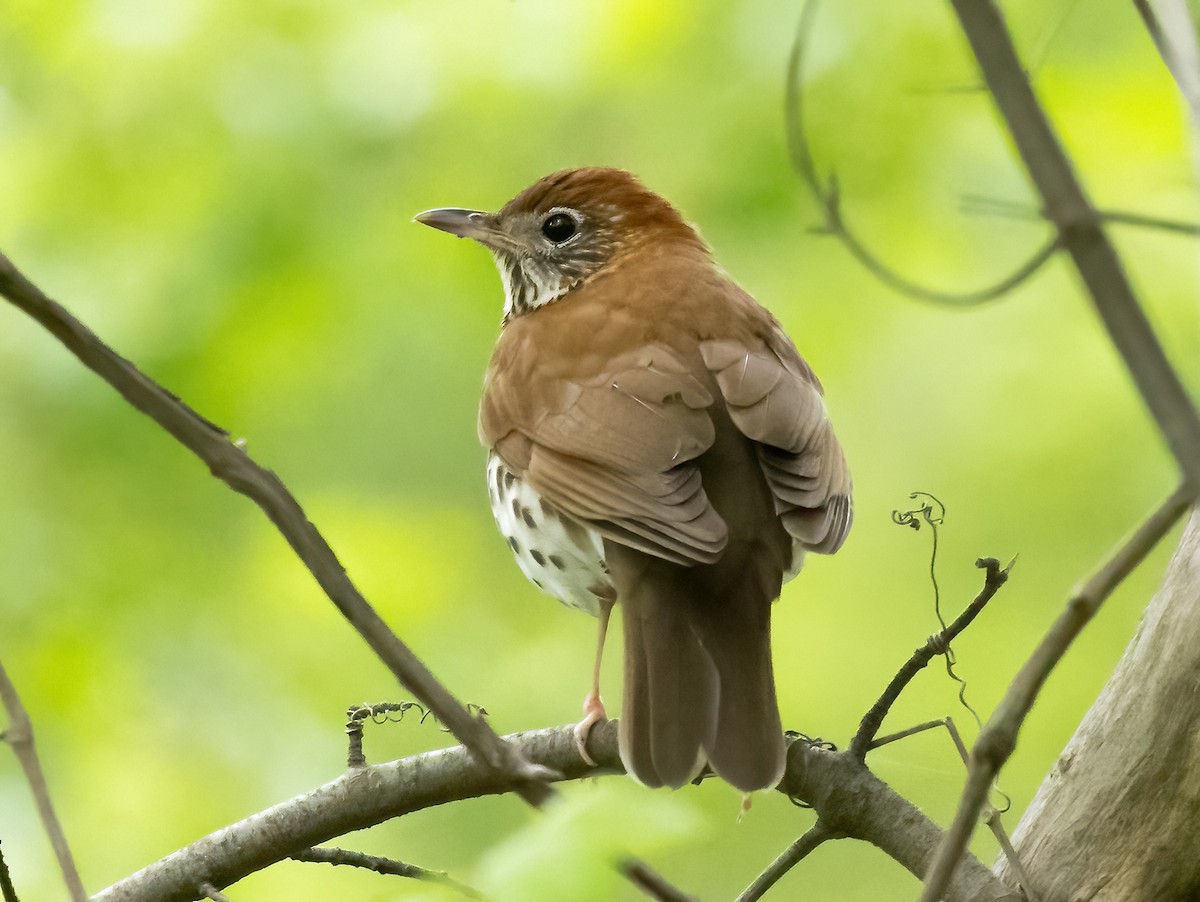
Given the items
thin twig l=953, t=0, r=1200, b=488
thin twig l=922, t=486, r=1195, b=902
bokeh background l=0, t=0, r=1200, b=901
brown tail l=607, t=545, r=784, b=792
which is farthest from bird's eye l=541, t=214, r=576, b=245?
thin twig l=953, t=0, r=1200, b=488

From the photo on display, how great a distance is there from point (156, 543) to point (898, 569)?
304 centimetres

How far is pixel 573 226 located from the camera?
4574 millimetres

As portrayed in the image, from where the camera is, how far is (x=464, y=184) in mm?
5777

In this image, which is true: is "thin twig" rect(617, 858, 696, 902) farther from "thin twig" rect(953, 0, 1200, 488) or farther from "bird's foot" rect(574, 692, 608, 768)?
"bird's foot" rect(574, 692, 608, 768)

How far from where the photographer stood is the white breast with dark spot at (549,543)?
3.47 metres

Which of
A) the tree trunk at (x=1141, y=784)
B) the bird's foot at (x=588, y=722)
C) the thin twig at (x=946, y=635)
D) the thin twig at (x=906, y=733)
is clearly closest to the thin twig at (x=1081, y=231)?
the thin twig at (x=946, y=635)

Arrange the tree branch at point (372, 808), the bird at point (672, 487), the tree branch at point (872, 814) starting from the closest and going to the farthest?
the tree branch at point (872, 814) < the tree branch at point (372, 808) < the bird at point (672, 487)

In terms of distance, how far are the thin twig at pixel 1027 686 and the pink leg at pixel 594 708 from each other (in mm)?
1645

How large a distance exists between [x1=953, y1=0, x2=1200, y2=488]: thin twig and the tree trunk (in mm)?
1554

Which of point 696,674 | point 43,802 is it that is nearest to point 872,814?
point 696,674

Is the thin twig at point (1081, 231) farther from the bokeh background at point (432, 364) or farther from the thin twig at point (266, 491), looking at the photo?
the bokeh background at point (432, 364)

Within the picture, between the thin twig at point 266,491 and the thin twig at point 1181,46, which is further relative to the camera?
the thin twig at point 1181,46

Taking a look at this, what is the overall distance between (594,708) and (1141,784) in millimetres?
1259

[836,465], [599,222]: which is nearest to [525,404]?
[836,465]
